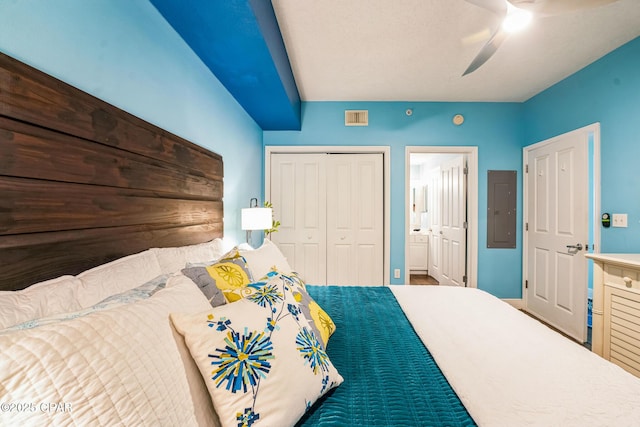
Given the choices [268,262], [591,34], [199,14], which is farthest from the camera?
[591,34]

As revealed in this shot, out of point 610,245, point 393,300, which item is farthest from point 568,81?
point 393,300

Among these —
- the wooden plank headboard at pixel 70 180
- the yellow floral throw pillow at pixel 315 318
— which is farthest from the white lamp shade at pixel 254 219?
the yellow floral throw pillow at pixel 315 318

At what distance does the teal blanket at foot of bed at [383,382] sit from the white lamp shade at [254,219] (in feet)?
3.93

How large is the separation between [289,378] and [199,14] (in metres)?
1.74

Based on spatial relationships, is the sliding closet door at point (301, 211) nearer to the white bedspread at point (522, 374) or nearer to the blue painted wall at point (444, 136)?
the blue painted wall at point (444, 136)

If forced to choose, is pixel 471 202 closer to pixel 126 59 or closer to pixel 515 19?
pixel 515 19

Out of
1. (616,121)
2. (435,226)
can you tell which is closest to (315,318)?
(616,121)

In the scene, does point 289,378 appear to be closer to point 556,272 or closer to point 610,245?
point 610,245

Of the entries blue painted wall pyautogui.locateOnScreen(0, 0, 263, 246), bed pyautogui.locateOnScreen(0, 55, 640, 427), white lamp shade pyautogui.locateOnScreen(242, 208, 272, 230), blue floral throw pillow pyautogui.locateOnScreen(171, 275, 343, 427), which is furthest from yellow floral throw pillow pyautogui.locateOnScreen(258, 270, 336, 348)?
white lamp shade pyautogui.locateOnScreen(242, 208, 272, 230)

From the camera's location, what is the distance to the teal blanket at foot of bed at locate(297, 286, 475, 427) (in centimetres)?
76

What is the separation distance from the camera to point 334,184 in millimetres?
3473

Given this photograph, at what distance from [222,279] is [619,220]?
3.09m

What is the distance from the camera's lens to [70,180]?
0.91 m

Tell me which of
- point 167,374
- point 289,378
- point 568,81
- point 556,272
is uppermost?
point 568,81
